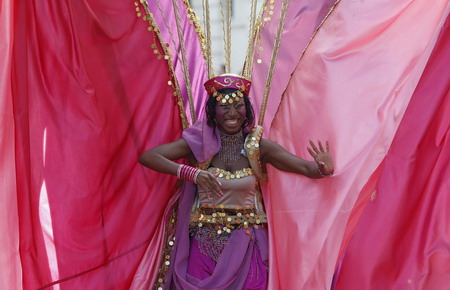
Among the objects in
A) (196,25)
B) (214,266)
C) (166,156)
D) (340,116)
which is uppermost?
(196,25)

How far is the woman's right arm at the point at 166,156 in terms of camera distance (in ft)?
10.3

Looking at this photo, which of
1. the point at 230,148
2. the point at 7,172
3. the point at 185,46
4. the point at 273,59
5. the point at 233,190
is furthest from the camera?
the point at 185,46

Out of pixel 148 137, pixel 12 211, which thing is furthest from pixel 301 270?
pixel 12 211

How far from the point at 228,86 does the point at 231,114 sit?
15 centimetres

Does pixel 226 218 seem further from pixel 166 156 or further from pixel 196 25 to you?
pixel 196 25

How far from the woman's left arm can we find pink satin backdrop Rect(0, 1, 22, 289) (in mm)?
1263

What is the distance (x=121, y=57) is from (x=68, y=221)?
37.3 inches

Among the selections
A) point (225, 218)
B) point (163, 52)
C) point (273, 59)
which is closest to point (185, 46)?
point (163, 52)

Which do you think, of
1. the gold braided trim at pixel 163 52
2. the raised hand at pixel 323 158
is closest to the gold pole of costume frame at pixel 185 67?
the gold braided trim at pixel 163 52

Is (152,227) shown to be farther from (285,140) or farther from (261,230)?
(285,140)

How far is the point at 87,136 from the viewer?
3170 mm

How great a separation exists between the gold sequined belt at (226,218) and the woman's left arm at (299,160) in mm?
287

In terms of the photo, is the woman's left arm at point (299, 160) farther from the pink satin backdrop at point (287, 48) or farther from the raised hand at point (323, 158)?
the pink satin backdrop at point (287, 48)

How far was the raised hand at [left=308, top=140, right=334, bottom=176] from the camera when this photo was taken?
9.87 ft
